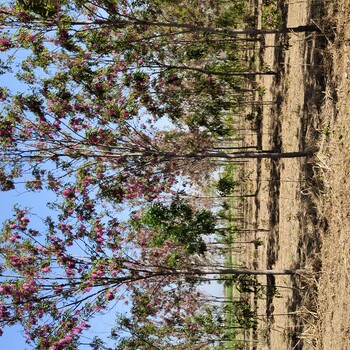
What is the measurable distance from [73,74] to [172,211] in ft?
12.3

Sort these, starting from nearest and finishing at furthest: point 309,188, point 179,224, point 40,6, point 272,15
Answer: point 40,6 → point 309,188 → point 179,224 → point 272,15

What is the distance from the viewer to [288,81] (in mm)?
11555

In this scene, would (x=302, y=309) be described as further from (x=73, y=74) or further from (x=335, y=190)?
(x=73, y=74)

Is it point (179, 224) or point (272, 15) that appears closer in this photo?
point (179, 224)

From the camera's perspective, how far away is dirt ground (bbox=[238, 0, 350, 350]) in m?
7.68

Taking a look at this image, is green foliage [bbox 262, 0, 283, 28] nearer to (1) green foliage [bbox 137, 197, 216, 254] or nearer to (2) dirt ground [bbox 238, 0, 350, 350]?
(2) dirt ground [bbox 238, 0, 350, 350]

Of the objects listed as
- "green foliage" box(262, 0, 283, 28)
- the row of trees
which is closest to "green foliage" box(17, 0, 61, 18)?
the row of trees

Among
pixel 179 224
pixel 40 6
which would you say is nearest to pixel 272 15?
pixel 179 224

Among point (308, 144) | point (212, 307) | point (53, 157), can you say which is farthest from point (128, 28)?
point (212, 307)

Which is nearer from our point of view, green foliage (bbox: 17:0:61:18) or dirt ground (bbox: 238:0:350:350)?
dirt ground (bbox: 238:0:350:350)

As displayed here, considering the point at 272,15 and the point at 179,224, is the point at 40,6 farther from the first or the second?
the point at 272,15

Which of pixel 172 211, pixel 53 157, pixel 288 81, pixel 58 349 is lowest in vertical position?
pixel 58 349

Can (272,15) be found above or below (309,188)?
above

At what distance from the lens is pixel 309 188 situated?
929 cm
